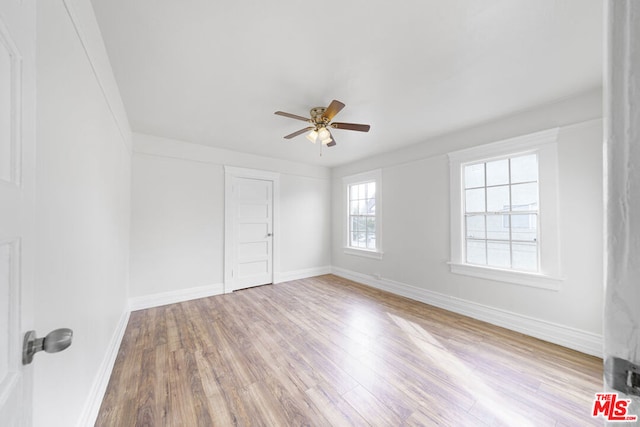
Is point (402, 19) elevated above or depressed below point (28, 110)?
above

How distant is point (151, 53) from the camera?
5.73ft

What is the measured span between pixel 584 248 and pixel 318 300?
3.02 metres

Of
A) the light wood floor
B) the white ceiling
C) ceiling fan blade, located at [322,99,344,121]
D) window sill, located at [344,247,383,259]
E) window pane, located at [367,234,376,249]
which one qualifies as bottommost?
the light wood floor

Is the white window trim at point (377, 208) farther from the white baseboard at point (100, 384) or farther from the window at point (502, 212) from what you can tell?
the white baseboard at point (100, 384)

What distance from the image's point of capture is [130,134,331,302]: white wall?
3273 mm

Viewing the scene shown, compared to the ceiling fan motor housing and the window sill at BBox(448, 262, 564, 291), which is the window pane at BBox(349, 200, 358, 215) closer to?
the window sill at BBox(448, 262, 564, 291)

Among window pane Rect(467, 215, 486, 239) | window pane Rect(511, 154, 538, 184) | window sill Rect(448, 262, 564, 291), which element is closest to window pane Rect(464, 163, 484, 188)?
window pane Rect(511, 154, 538, 184)

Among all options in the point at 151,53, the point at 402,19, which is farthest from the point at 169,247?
the point at 402,19

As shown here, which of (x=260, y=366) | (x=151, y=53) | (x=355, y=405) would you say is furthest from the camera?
(x=260, y=366)

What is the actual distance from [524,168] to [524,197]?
1.08 ft

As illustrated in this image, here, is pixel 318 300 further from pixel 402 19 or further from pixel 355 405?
pixel 402 19

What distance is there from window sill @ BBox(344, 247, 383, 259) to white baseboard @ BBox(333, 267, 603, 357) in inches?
19.2

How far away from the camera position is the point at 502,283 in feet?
9.00

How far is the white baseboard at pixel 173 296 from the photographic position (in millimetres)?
3219
